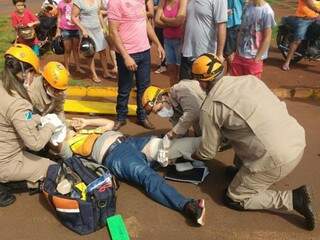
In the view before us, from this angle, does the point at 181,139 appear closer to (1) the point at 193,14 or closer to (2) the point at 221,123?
(2) the point at 221,123

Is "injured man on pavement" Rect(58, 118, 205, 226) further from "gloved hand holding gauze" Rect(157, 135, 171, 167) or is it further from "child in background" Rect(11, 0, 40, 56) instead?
"child in background" Rect(11, 0, 40, 56)

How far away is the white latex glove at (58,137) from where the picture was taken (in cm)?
454

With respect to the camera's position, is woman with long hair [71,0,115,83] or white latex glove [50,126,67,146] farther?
woman with long hair [71,0,115,83]

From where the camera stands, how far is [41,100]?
469cm

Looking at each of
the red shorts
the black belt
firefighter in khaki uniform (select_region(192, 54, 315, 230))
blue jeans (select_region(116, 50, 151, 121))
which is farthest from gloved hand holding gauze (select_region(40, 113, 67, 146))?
the red shorts

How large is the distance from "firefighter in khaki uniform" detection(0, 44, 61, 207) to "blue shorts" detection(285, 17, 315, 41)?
5280 mm

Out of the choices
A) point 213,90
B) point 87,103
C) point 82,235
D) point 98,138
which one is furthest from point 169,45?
point 82,235

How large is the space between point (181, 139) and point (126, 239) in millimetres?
1367

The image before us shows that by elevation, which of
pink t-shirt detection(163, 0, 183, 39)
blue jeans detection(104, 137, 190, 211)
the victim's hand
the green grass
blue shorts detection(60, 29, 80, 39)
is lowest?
the green grass

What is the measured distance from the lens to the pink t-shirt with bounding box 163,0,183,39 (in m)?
5.82

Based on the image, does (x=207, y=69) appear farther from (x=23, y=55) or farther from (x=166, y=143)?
(x=23, y=55)

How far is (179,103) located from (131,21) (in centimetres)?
119

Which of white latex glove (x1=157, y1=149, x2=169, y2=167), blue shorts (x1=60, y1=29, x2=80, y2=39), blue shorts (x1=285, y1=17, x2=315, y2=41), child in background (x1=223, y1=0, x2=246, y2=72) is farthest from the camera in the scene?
blue shorts (x1=285, y1=17, x2=315, y2=41)

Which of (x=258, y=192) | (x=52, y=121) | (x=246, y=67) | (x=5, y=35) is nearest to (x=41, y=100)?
(x=52, y=121)
